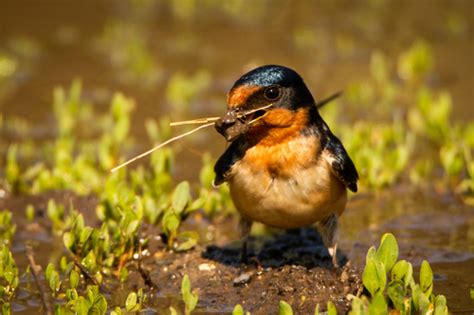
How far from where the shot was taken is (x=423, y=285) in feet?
16.6

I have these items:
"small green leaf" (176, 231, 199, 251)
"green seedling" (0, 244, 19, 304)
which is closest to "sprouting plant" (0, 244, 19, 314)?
"green seedling" (0, 244, 19, 304)

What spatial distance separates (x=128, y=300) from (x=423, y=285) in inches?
60.3

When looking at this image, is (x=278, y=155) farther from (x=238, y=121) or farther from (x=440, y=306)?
(x=440, y=306)

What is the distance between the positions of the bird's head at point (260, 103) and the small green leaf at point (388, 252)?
836mm

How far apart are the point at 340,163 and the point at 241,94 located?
0.72 metres

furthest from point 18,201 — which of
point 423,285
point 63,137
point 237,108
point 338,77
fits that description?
point 338,77

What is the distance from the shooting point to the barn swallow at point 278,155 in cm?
523

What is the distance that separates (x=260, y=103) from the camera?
206 inches

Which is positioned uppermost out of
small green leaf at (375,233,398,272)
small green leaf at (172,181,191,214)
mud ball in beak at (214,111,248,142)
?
mud ball in beak at (214,111,248,142)

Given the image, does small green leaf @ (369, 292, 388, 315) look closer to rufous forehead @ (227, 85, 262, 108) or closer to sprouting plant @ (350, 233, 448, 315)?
sprouting plant @ (350, 233, 448, 315)

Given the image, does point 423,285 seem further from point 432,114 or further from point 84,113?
point 84,113

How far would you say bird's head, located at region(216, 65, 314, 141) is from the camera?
5.20m

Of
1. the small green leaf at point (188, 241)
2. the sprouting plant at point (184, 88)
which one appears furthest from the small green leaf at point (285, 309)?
the sprouting plant at point (184, 88)

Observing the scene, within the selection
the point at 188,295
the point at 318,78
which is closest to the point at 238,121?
the point at 188,295
